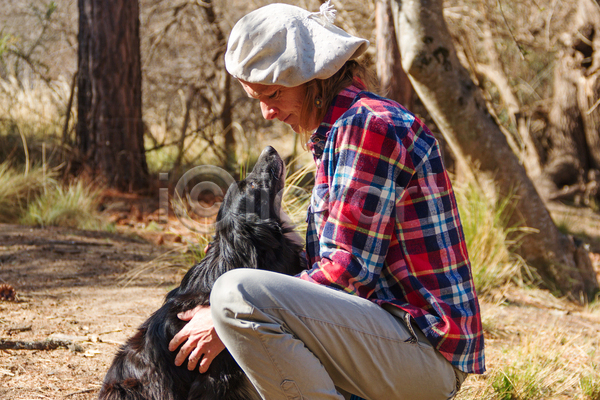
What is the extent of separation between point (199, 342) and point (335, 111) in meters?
0.92

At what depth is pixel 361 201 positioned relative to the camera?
5.18 feet

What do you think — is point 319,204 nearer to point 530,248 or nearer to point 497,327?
point 497,327

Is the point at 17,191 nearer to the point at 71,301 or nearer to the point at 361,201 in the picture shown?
the point at 71,301

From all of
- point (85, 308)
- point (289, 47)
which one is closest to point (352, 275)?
point (289, 47)

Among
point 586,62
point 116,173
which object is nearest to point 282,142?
point 116,173

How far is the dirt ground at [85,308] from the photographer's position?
2.36 m

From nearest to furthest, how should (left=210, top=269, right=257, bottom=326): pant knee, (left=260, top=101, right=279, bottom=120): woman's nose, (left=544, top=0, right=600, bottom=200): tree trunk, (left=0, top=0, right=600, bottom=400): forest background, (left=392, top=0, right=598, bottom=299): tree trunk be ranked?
(left=210, top=269, right=257, bottom=326): pant knee < (left=260, top=101, right=279, bottom=120): woman's nose < (left=0, top=0, right=600, bottom=400): forest background < (left=392, top=0, right=598, bottom=299): tree trunk < (left=544, top=0, right=600, bottom=200): tree trunk

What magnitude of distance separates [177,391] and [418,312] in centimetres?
90

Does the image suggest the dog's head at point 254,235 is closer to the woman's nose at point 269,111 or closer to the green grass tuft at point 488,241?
the woman's nose at point 269,111

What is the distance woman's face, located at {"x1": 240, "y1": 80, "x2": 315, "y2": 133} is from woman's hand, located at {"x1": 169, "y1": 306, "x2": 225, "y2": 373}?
775 millimetres

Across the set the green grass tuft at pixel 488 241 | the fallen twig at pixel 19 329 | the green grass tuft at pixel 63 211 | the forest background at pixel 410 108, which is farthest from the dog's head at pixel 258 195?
the green grass tuft at pixel 63 211

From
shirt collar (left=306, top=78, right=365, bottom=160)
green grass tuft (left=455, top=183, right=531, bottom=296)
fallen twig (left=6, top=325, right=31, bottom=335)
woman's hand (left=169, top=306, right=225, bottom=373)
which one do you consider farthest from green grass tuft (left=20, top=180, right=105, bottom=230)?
shirt collar (left=306, top=78, right=365, bottom=160)

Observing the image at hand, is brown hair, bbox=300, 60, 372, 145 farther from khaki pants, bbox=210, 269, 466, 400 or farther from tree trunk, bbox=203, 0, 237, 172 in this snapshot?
tree trunk, bbox=203, 0, 237, 172

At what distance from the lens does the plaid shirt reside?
1.58 m
